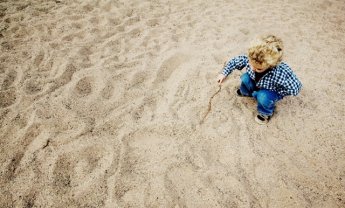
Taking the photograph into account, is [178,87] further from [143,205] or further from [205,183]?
[143,205]

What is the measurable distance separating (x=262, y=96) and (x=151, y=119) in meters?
1.02

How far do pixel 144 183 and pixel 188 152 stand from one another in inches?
17.4

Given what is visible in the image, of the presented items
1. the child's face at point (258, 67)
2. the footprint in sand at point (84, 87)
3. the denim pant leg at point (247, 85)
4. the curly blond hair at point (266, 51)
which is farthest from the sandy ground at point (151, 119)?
the curly blond hair at point (266, 51)

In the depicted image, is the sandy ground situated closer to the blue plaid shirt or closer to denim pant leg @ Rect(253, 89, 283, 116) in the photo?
denim pant leg @ Rect(253, 89, 283, 116)

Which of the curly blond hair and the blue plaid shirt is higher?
the curly blond hair

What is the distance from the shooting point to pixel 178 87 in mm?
2627

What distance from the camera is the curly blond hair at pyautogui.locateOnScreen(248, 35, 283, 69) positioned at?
6.23 feet

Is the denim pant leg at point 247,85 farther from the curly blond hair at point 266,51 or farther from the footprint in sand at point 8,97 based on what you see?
the footprint in sand at point 8,97

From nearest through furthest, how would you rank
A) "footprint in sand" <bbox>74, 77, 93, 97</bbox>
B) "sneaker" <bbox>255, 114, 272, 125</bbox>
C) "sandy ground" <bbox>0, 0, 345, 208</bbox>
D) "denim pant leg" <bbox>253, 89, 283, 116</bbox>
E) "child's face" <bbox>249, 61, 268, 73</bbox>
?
"sandy ground" <bbox>0, 0, 345, 208</bbox>
"child's face" <bbox>249, 61, 268, 73</bbox>
"denim pant leg" <bbox>253, 89, 283, 116</bbox>
"sneaker" <bbox>255, 114, 272, 125</bbox>
"footprint in sand" <bbox>74, 77, 93, 97</bbox>

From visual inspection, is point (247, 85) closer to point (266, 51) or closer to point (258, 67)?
point (258, 67)

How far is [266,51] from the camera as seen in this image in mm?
1901

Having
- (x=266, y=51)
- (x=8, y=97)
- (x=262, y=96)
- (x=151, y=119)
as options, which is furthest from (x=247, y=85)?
(x=8, y=97)

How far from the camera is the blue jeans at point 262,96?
2.21m

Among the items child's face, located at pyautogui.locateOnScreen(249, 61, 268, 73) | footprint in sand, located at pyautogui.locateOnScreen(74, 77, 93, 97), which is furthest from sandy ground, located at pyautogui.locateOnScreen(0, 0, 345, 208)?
child's face, located at pyautogui.locateOnScreen(249, 61, 268, 73)
